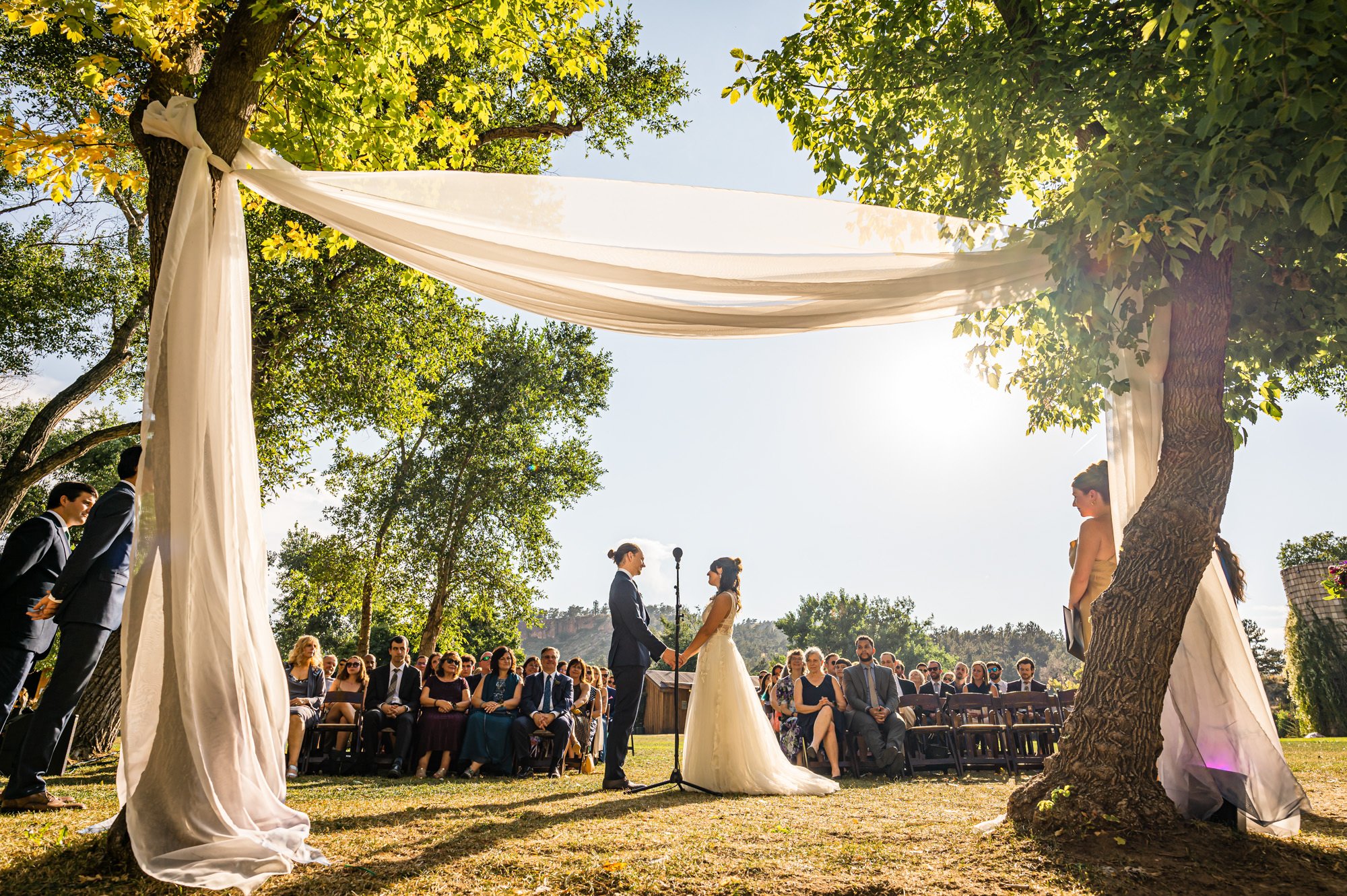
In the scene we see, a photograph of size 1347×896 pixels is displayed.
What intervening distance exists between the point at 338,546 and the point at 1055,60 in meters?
23.0

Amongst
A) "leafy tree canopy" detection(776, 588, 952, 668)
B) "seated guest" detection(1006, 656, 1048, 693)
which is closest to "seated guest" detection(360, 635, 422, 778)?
"seated guest" detection(1006, 656, 1048, 693)

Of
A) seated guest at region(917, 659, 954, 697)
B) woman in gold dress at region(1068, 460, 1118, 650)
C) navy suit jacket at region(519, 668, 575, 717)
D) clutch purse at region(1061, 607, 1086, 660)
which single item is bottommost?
navy suit jacket at region(519, 668, 575, 717)

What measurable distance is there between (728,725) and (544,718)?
332 cm

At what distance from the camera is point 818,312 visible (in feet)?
14.3

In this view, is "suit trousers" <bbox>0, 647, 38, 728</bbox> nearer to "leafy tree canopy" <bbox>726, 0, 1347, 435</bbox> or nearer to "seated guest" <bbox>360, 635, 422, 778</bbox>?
"seated guest" <bbox>360, 635, 422, 778</bbox>

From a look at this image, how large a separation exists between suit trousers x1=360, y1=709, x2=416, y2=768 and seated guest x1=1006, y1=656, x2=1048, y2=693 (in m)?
8.28

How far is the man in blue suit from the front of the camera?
448 cm

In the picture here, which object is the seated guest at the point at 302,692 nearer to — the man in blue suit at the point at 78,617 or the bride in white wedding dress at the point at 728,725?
the man in blue suit at the point at 78,617

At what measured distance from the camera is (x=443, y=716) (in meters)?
9.05

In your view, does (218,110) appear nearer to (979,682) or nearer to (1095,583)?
(1095,583)

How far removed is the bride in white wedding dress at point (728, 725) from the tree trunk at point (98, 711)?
683 cm

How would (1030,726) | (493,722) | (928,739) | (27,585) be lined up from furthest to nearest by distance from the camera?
(928,739)
(1030,726)
(493,722)
(27,585)

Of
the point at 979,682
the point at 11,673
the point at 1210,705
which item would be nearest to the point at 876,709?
the point at 979,682

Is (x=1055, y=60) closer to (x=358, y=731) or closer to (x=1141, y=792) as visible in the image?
(x=1141, y=792)
